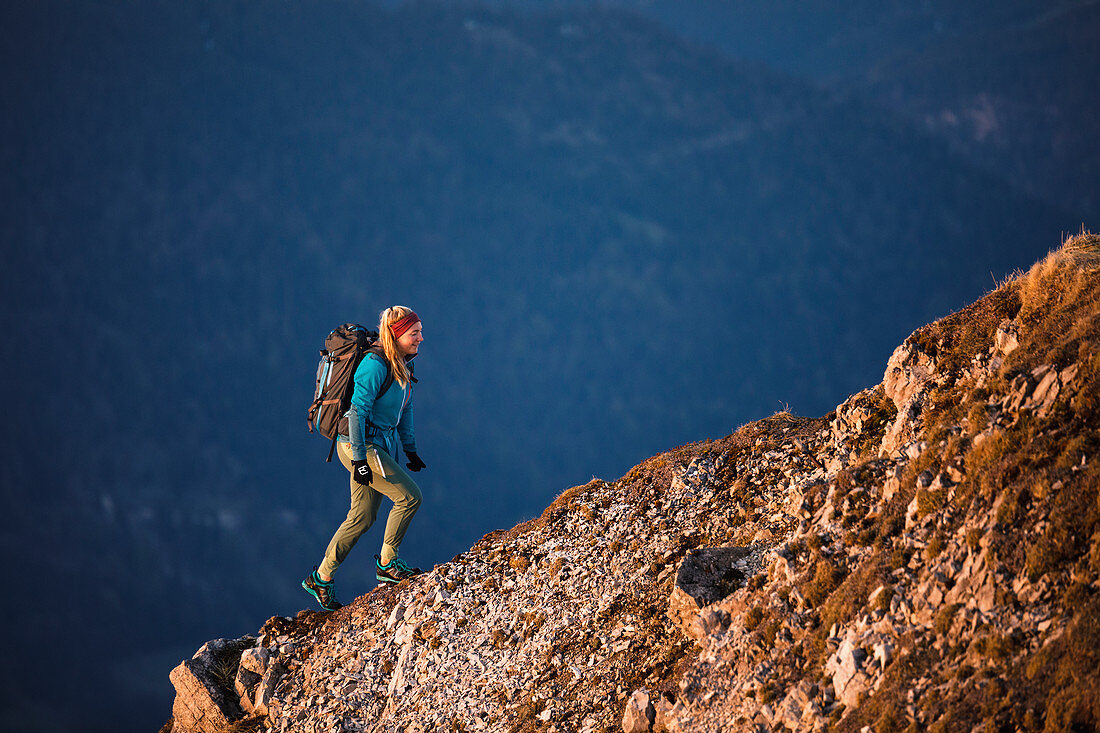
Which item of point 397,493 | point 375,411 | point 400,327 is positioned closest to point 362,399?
point 375,411

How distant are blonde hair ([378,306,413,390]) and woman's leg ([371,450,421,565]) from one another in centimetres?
142

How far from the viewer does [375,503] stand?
14.7 meters

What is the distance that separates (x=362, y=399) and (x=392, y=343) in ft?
3.47

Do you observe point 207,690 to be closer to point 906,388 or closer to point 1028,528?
point 906,388

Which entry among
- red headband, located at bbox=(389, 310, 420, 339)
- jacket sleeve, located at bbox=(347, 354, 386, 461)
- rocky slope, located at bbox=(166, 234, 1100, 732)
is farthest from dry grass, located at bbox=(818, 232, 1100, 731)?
red headband, located at bbox=(389, 310, 420, 339)

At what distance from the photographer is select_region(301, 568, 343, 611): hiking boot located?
15875 millimetres

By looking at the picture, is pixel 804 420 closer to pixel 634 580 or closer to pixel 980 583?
pixel 634 580

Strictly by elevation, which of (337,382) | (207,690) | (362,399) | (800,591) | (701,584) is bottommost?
(800,591)

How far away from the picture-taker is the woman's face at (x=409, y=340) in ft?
44.7

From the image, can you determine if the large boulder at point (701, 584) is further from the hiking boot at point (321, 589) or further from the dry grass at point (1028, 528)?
the hiking boot at point (321, 589)

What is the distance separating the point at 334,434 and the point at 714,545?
673cm

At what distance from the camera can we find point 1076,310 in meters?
10.5

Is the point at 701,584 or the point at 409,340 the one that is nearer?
the point at 701,584

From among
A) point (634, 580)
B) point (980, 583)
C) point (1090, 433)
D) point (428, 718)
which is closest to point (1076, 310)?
point (1090, 433)
